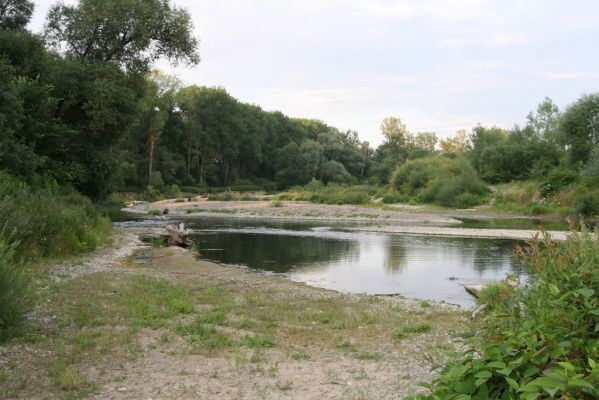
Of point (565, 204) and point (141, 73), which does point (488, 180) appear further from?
point (141, 73)

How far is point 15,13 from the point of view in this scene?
2592 centimetres

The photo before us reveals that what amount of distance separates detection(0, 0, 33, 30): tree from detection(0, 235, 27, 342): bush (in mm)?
22364

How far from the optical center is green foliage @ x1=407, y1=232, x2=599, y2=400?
9.88 ft

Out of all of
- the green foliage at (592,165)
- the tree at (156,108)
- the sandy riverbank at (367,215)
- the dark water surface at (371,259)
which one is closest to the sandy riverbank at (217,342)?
the dark water surface at (371,259)

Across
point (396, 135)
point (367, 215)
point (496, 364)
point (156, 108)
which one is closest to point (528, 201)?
point (367, 215)

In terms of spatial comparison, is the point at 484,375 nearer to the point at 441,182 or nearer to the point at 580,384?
the point at 580,384

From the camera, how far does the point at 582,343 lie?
145 inches

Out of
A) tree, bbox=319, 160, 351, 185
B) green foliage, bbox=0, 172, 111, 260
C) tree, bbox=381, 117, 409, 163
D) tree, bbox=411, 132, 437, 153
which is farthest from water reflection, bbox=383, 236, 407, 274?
tree, bbox=411, 132, 437, 153

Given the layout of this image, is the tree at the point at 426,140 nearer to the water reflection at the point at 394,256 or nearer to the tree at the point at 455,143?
the tree at the point at 455,143

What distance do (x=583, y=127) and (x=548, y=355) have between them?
54397mm

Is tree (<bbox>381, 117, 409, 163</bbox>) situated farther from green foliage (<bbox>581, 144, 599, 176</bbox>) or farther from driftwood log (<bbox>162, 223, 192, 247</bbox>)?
driftwood log (<bbox>162, 223, 192, 247</bbox>)

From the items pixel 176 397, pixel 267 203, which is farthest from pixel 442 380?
pixel 267 203

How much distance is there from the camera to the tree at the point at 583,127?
5072cm

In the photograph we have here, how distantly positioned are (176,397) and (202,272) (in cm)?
1143
